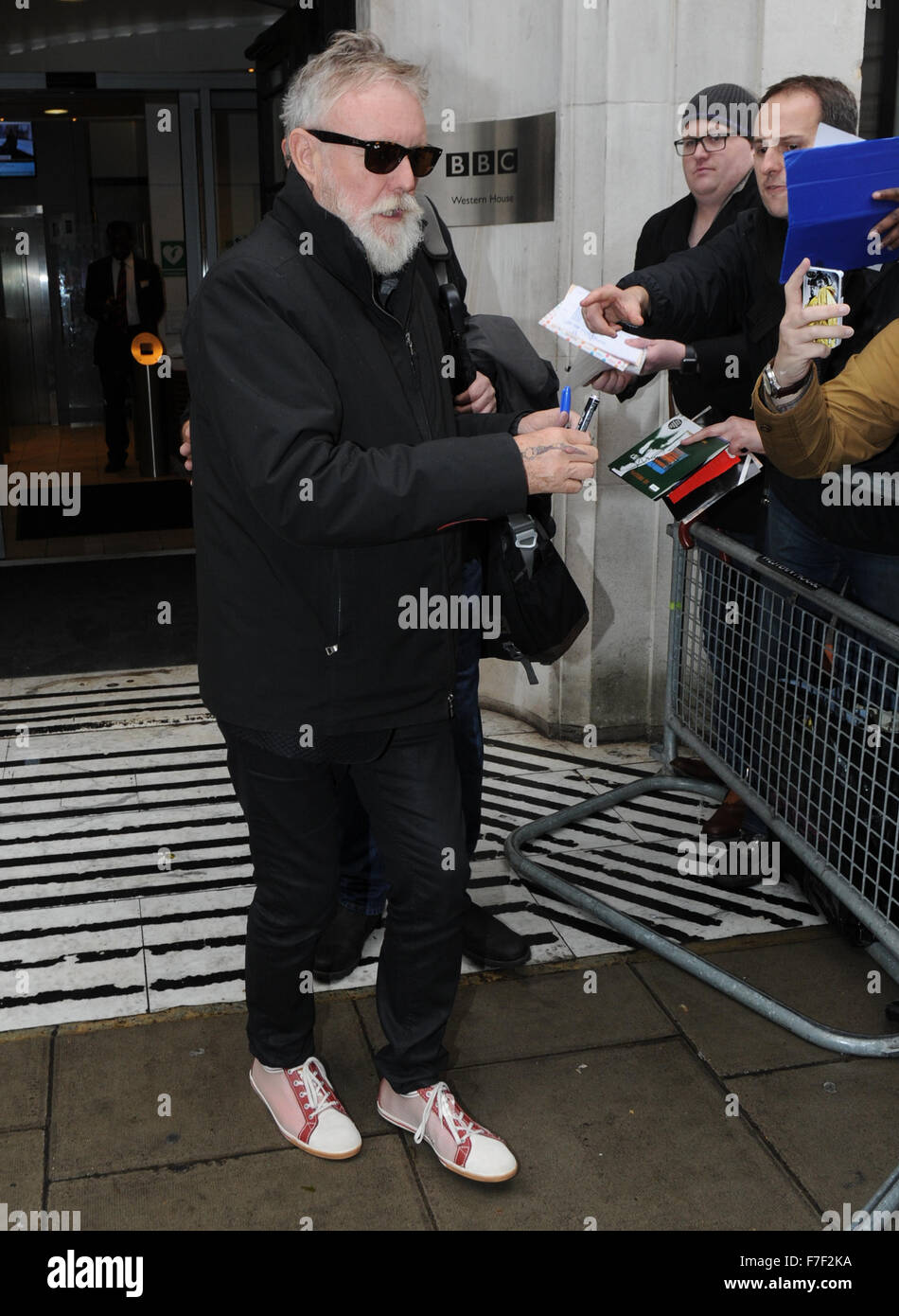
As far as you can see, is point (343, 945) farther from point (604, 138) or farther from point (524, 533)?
point (604, 138)

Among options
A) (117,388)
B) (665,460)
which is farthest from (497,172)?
(117,388)

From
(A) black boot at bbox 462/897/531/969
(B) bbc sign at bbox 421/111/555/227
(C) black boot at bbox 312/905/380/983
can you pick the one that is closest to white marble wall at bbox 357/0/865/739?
(B) bbc sign at bbox 421/111/555/227

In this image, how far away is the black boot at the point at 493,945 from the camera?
3.53m

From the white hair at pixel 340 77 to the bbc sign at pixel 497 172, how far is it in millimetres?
2459

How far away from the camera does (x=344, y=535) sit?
224cm

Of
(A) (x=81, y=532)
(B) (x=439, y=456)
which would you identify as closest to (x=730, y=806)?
(B) (x=439, y=456)

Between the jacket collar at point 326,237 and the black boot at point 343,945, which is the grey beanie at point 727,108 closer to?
the jacket collar at point 326,237

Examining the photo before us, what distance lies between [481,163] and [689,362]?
5.78 feet

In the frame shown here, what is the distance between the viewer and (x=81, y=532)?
372 inches

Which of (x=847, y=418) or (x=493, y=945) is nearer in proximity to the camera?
(x=847, y=418)

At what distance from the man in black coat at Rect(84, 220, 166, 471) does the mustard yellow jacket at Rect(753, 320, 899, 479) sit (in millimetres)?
10224

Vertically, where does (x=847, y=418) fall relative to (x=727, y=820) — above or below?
above

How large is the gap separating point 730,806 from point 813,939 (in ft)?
2.20

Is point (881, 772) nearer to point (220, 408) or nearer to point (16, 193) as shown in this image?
point (220, 408)
